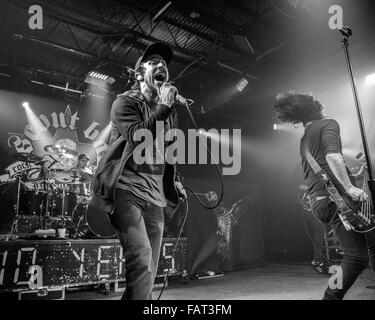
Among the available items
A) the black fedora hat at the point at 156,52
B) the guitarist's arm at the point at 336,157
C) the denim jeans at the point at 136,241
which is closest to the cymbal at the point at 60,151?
the black fedora hat at the point at 156,52

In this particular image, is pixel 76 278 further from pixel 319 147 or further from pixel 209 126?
pixel 209 126

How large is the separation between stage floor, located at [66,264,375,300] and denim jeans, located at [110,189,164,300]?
2.38 metres

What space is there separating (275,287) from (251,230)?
2368 millimetres

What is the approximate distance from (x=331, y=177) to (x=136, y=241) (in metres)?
1.60

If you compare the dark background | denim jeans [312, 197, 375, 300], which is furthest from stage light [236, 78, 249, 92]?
denim jeans [312, 197, 375, 300]

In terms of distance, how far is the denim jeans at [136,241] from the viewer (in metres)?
1.45

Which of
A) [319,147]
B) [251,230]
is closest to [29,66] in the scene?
[251,230]

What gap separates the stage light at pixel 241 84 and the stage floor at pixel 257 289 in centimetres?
458

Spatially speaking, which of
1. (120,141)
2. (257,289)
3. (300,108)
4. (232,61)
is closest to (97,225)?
(257,289)

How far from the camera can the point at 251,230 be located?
6.54 metres

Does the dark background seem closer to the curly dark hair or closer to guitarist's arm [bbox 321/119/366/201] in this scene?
the curly dark hair

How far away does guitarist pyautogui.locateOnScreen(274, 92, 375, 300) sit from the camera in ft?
6.55
